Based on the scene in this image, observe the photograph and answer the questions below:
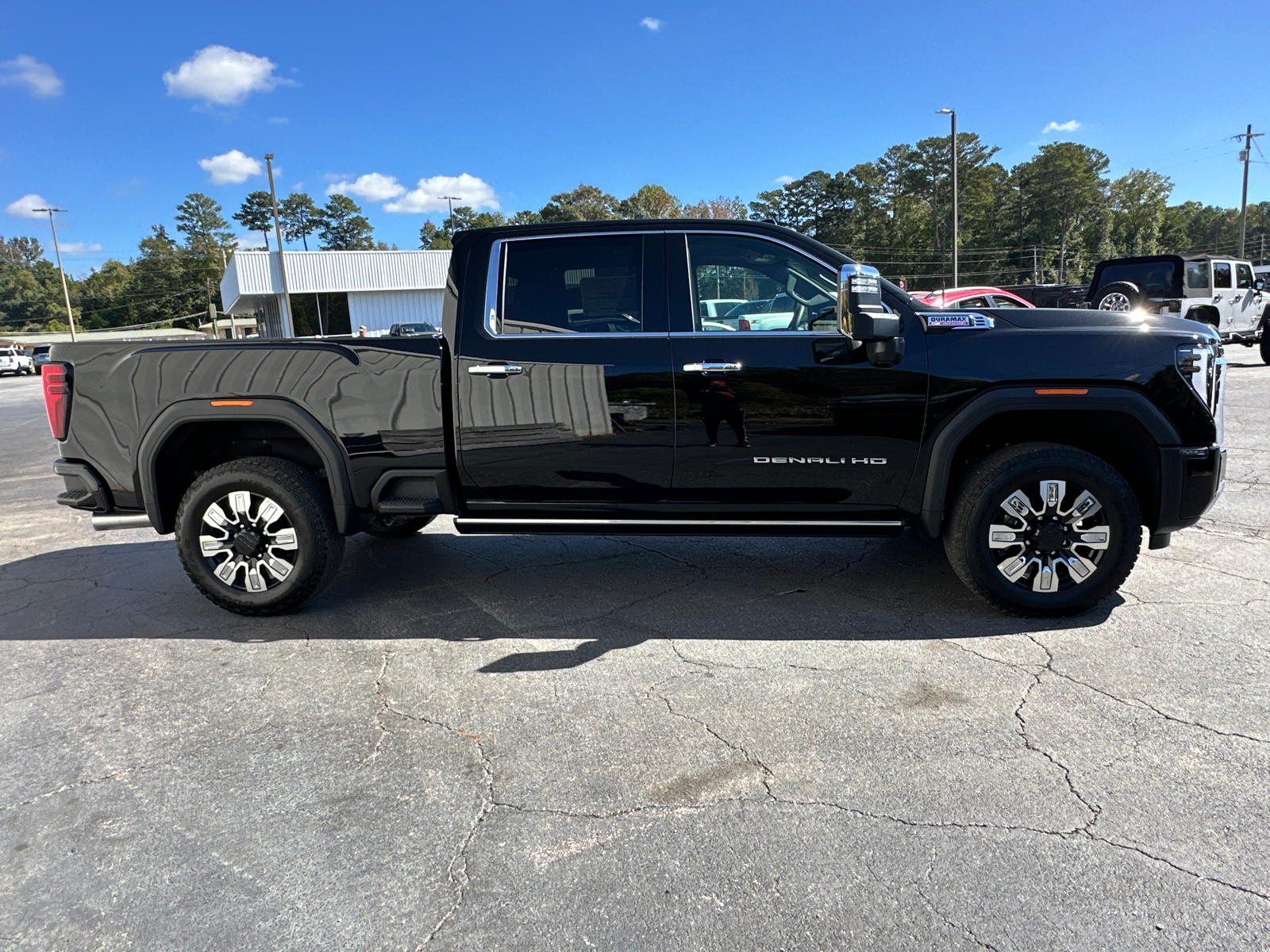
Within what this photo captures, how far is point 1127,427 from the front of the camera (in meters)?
4.08

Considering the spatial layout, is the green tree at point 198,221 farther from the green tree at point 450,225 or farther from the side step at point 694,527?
the side step at point 694,527

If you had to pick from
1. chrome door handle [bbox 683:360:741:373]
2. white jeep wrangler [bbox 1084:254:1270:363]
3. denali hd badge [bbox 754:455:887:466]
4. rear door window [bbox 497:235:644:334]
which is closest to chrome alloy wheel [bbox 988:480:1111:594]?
denali hd badge [bbox 754:455:887:466]

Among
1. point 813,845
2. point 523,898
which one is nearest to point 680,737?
point 813,845

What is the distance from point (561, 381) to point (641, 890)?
249cm

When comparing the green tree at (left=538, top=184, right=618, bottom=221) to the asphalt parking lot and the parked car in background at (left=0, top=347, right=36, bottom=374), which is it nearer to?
the parked car in background at (left=0, top=347, right=36, bottom=374)

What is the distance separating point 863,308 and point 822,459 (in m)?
0.81

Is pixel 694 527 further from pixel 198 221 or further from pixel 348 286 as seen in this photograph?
pixel 198 221

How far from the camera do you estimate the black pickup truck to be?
397cm

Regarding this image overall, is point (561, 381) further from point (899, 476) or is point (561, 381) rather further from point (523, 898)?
point (523, 898)

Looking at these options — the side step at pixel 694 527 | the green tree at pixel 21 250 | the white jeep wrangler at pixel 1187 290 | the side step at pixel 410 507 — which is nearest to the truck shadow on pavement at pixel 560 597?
the side step at pixel 694 527

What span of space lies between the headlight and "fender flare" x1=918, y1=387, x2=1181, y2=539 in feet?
0.68

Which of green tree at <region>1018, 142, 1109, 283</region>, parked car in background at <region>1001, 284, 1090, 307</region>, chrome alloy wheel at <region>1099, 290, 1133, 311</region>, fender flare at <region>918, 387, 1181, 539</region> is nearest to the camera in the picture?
fender flare at <region>918, 387, 1181, 539</region>

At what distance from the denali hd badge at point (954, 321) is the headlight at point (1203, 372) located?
851 mm

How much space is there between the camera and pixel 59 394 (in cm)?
437
